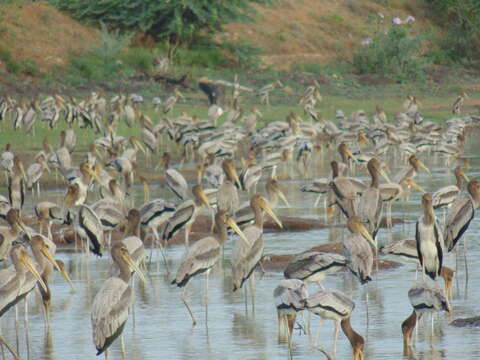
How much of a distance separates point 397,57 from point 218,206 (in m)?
29.1

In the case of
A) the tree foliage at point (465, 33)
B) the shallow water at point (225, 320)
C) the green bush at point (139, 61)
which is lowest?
the tree foliage at point (465, 33)

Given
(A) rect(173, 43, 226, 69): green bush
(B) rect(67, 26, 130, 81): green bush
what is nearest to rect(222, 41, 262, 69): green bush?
(A) rect(173, 43, 226, 69): green bush

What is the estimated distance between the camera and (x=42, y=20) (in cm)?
4453

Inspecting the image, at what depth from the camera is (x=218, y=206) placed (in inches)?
614

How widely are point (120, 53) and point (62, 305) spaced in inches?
1187

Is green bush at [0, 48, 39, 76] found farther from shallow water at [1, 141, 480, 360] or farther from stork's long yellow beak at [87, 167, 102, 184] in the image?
shallow water at [1, 141, 480, 360]

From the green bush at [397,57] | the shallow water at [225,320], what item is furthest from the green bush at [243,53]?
the shallow water at [225,320]

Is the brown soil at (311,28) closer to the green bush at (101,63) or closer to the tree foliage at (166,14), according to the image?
the tree foliage at (166,14)

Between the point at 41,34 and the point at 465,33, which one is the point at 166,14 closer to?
the point at 41,34

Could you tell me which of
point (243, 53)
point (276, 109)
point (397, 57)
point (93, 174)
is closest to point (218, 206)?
point (93, 174)

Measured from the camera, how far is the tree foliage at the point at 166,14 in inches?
1711

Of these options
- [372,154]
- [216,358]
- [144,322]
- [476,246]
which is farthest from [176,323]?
[372,154]

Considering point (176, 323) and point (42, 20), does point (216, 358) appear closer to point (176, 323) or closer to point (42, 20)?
point (176, 323)

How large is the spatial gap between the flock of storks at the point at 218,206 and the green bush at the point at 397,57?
30.8 ft
